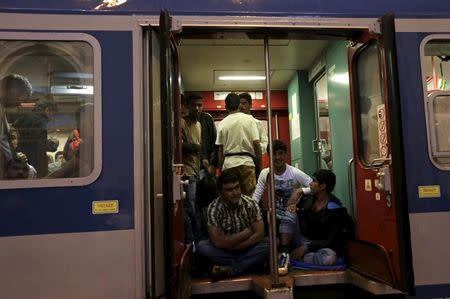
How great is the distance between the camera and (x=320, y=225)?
3.60 m

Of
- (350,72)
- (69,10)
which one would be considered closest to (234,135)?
(350,72)

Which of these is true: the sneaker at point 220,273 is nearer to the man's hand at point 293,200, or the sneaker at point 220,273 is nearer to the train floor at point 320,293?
the train floor at point 320,293

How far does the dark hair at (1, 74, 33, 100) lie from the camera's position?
2467 millimetres

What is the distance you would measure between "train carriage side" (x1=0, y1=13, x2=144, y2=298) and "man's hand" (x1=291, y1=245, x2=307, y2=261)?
1518 mm

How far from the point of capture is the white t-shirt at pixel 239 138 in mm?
4059

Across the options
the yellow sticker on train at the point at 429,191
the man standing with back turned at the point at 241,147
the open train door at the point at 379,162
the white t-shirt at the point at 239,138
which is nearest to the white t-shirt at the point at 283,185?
the man standing with back turned at the point at 241,147

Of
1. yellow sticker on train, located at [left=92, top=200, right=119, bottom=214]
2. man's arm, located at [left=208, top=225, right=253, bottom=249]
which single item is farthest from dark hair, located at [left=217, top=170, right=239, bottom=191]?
yellow sticker on train, located at [left=92, top=200, right=119, bottom=214]

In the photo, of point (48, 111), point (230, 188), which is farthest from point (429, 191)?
point (48, 111)

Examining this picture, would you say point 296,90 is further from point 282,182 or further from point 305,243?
point 305,243

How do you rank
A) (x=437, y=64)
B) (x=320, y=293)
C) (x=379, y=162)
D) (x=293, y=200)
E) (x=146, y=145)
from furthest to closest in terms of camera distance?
(x=293, y=200)
(x=320, y=293)
(x=437, y=64)
(x=379, y=162)
(x=146, y=145)

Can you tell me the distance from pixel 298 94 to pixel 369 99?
2975 millimetres

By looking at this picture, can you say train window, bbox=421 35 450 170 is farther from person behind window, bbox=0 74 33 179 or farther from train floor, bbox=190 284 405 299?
person behind window, bbox=0 74 33 179

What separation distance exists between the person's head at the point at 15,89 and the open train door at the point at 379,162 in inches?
86.9

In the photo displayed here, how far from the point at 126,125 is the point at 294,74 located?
418 cm
